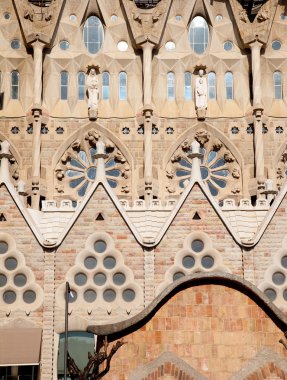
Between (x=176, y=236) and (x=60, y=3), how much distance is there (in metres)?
14.5

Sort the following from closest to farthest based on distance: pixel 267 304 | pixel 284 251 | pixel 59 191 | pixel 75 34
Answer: pixel 267 304
pixel 284 251
pixel 59 191
pixel 75 34

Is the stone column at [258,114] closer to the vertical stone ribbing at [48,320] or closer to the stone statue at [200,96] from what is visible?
the stone statue at [200,96]

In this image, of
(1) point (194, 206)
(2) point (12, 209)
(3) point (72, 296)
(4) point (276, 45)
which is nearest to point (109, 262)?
(3) point (72, 296)

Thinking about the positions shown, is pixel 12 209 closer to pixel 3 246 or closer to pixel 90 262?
pixel 3 246

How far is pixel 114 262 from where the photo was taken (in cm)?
2645

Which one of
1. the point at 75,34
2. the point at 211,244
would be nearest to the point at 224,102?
the point at 75,34

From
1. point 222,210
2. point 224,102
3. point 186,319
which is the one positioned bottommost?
point 186,319

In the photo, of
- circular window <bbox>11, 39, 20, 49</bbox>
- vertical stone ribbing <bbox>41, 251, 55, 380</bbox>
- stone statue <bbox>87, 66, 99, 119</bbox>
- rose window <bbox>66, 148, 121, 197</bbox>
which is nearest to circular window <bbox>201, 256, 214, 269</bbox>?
vertical stone ribbing <bbox>41, 251, 55, 380</bbox>

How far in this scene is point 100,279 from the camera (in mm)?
26344

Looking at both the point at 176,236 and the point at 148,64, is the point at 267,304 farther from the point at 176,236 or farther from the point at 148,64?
the point at 148,64

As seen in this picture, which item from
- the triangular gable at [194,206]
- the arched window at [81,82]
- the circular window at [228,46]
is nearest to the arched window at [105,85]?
the arched window at [81,82]

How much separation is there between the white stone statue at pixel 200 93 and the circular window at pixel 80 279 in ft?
39.2

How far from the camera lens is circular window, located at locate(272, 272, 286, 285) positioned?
26.2 metres

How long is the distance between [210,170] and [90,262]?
10415 millimetres
